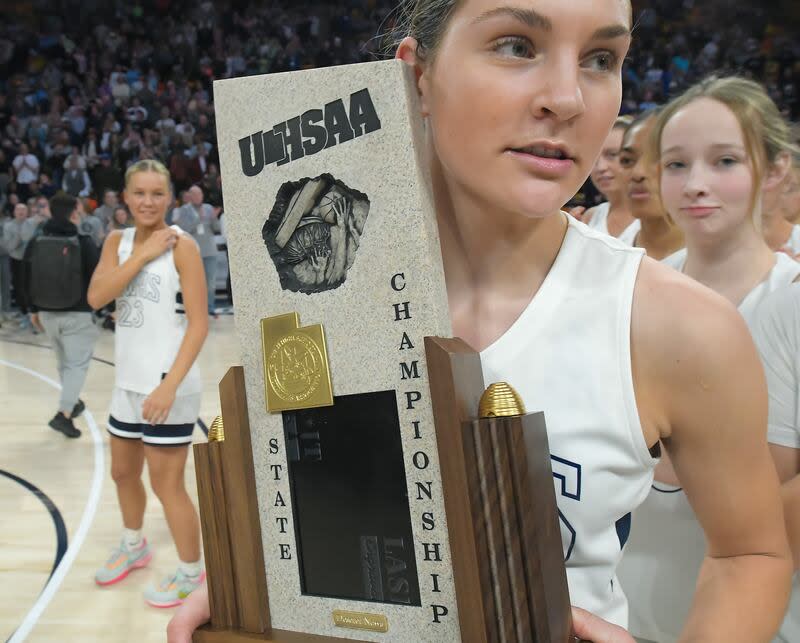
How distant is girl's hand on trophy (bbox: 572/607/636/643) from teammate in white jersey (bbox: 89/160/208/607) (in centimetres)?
219

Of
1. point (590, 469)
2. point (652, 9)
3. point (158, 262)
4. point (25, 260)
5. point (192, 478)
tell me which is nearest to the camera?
point (590, 469)

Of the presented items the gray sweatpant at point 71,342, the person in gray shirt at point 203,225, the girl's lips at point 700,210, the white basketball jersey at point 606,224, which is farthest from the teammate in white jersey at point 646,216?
the person in gray shirt at point 203,225

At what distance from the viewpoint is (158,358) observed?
2875 mm

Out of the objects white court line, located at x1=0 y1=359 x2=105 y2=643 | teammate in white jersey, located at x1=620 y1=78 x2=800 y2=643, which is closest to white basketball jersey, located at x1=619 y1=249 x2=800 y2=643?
teammate in white jersey, located at x1=620 y1=78 x2=800 y2=643

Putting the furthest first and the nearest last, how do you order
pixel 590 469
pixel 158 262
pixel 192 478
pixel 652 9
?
1. pixel 652 9
2. pixel 192 478
3. pixel 158 262
4. pixel 590 469

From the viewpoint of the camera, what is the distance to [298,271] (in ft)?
2.63

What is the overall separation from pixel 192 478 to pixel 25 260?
2.00 m

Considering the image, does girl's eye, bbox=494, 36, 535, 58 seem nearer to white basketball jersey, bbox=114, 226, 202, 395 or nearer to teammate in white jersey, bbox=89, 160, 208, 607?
teammate in white jersey, bbox=89, 160, 208, 607

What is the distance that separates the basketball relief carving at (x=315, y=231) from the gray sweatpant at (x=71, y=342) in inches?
172

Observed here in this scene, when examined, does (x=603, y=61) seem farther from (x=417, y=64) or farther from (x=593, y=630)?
(x=593, y=630)

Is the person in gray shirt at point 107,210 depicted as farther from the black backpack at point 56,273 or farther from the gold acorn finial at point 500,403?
the gold acorn finial at point 500,403

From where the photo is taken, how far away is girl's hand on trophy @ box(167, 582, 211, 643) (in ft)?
2.86

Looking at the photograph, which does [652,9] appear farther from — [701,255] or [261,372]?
[261,372]

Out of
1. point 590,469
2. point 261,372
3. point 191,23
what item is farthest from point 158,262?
point 191,23
